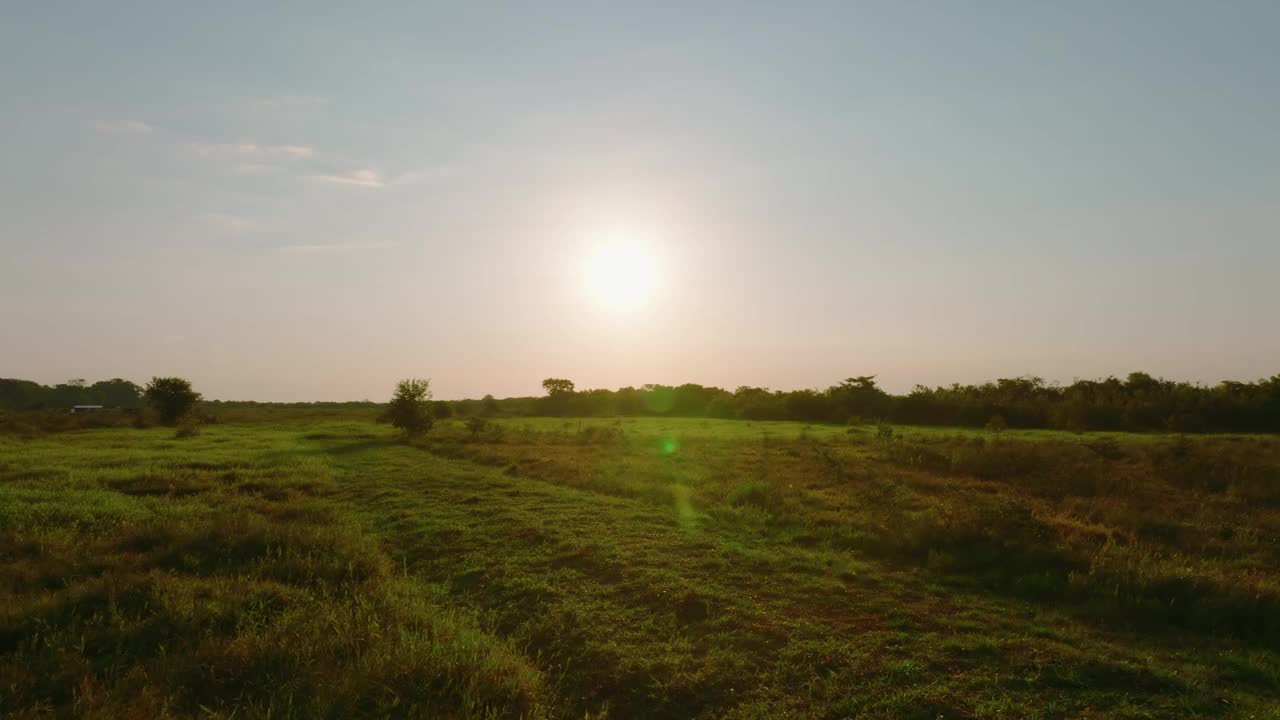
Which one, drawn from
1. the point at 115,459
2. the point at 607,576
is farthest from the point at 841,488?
the point at 115,459

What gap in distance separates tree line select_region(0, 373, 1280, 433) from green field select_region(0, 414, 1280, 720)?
95.0 feet

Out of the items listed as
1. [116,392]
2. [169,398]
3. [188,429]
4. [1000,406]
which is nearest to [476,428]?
[188,429]

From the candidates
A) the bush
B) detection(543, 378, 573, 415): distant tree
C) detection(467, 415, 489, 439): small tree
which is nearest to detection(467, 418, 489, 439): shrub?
detection(467, 415, 489, 439): small tree

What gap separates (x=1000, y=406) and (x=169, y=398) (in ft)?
242

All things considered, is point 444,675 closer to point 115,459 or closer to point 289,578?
point 289,578

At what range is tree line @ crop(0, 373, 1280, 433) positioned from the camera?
50688mm

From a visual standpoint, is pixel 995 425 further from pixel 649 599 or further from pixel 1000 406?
pixel 649 599

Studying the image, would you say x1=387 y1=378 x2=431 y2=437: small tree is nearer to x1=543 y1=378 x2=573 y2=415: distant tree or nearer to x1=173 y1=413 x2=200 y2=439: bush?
x1=173 y1=413 x2=200 y2=439: bush

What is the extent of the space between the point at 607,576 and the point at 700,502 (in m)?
6.93

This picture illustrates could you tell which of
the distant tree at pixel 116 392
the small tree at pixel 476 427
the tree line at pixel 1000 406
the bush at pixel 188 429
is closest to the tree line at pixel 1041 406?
the tree line at pixel 1000 406

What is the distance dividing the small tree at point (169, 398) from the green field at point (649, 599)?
4270cm

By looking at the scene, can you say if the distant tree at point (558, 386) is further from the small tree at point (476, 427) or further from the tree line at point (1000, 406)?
the small tree at point (476, 427)

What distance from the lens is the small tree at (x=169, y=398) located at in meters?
56.2

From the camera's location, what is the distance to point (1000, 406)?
61.0 m
